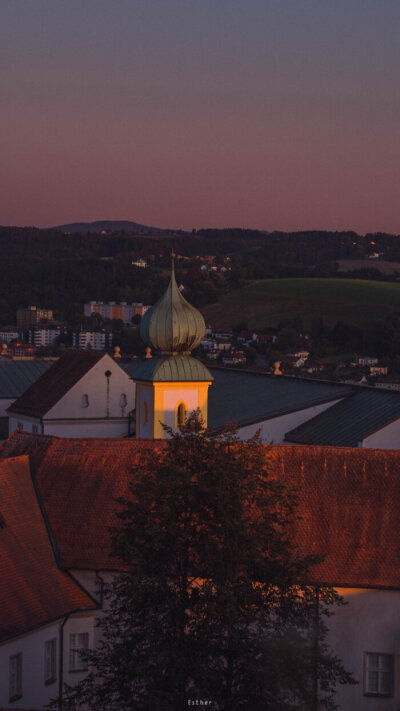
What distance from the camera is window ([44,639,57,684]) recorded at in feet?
98.3

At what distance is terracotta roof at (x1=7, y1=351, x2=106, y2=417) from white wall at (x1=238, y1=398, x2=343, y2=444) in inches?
651

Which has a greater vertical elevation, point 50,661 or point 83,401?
point 83,401

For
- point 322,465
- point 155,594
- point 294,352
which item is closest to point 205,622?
point 155,594

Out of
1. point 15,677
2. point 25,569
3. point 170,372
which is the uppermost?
point 170,372

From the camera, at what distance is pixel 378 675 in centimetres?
3083

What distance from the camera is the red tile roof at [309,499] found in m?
31.9

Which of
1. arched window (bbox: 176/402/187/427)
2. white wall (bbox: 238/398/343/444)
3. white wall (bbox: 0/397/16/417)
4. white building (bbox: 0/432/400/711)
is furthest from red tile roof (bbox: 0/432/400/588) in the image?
white wall (bbox: 0/397/16/417)

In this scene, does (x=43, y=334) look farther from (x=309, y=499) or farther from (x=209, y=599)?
(x=209, y=599)

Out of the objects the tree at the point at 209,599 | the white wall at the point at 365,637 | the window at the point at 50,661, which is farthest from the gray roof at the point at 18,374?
the tree at the point at 209,599

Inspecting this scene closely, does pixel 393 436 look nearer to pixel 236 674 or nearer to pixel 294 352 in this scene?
pixel 236 674

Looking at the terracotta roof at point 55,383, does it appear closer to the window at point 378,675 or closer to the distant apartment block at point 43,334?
the window at point 378,675

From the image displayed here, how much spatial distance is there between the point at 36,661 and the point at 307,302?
15160 centimetres

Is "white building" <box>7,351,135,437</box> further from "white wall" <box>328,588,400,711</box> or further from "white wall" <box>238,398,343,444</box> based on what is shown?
"white wall" <box>328,588,400,711</box>

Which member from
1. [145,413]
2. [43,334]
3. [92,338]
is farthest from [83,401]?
[43,334]
